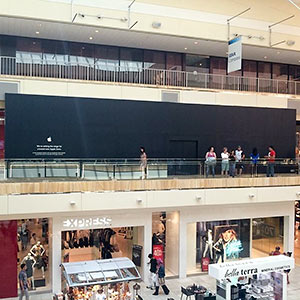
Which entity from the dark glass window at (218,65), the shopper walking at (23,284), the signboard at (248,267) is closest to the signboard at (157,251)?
the signboard at (248,267)

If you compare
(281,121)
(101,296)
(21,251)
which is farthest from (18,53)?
(281,121)

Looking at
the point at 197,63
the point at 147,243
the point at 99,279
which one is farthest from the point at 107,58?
the point at 99,279

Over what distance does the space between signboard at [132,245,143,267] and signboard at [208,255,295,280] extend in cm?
413

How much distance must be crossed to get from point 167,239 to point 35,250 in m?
5.25

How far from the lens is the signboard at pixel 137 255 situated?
49.7ft

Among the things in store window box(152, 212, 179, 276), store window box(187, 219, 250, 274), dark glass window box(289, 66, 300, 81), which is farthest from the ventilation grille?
dark glass window box(289, 66, 300, 81)

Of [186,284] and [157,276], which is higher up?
[157,276]

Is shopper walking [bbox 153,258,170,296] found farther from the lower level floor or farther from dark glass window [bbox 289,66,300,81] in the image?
dark glass window [bbox 289,66,300,81]

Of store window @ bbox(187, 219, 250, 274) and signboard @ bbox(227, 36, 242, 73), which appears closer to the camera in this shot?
store window @ bbox(187, 219, 250, 274)

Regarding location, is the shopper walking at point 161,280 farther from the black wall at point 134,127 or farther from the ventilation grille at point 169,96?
the ventilation grille at point 169,96

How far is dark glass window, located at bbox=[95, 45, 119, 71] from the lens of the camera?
66.8 ft

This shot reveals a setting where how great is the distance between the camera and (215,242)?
1661cm

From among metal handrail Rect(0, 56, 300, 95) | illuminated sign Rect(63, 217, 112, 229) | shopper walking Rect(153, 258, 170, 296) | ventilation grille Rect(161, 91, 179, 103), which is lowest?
shopper walking Rect(153, 258, 170, 296)

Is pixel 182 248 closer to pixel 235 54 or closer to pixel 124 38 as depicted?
pixel 235 54
